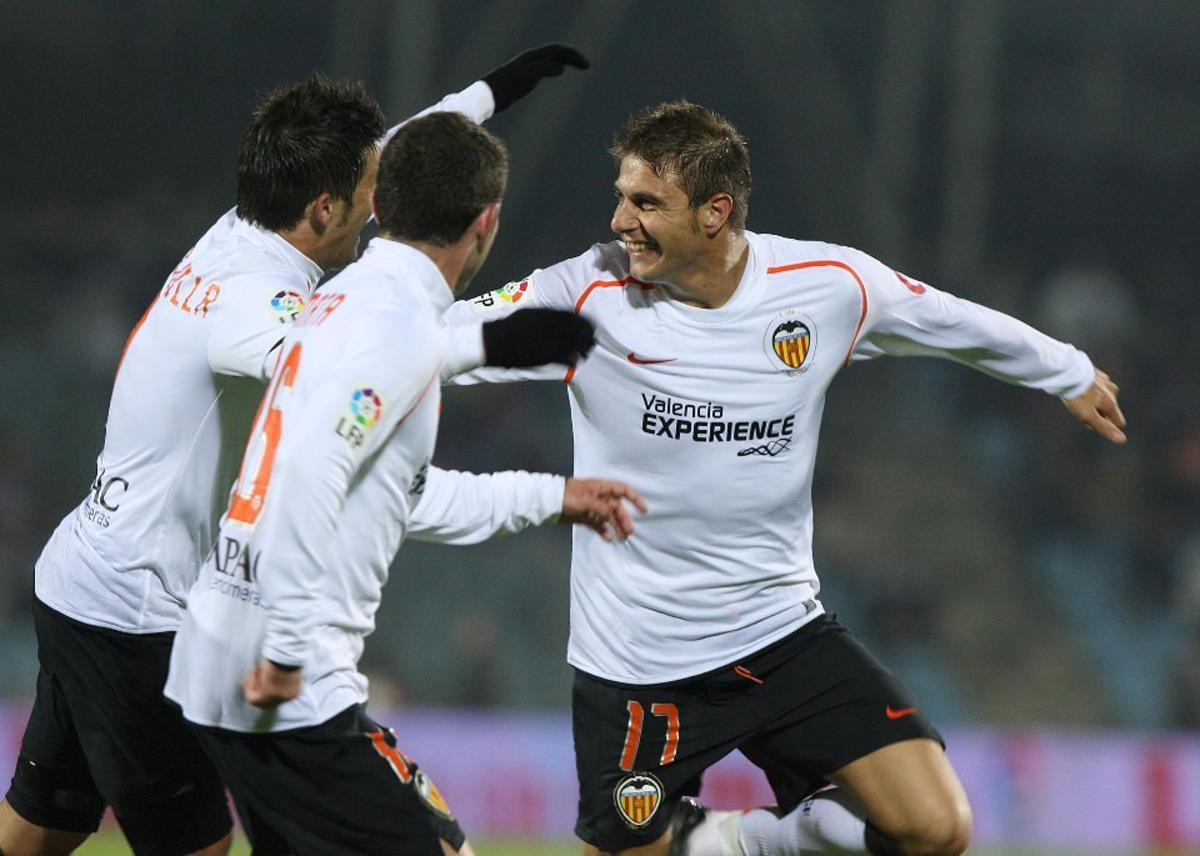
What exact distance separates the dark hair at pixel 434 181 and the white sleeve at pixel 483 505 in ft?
1.82

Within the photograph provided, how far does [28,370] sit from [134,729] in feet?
28.8

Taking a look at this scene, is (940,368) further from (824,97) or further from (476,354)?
(476,354)

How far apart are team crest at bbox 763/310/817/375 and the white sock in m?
1.24

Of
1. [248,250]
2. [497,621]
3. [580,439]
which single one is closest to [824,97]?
[497,621]

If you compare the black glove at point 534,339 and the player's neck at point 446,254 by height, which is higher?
the player's neck at point 446,254

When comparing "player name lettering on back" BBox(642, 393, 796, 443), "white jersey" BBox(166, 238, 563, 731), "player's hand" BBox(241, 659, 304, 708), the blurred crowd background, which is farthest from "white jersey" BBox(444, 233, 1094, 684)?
the blurred crowd background

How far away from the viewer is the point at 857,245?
13.3 m

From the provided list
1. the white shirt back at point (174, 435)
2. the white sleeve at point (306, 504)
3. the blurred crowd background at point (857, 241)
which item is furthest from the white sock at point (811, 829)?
the blurred crowd background at point (857, 241)

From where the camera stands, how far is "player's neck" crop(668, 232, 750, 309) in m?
4.77

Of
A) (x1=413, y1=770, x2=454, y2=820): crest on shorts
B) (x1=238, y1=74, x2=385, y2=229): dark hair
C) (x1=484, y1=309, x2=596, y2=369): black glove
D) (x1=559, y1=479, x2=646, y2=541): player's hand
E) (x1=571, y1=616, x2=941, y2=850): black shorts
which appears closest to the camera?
(x1=484, y1=309, x2=596, y2=369): black glove

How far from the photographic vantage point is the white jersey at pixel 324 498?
3.33 m

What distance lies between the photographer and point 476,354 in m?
3.55

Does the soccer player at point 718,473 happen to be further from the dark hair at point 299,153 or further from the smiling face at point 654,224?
the dark hair at point 299,153

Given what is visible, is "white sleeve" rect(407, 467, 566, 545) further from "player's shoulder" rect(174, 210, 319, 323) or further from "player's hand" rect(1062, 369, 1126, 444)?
"player's hand" rect(1062, 369, 1126, 444)
